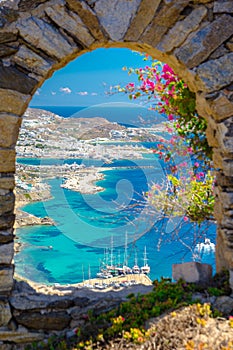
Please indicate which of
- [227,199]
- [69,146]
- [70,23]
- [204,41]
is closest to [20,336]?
[227,199]

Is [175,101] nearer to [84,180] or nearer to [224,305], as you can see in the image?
[224,305]

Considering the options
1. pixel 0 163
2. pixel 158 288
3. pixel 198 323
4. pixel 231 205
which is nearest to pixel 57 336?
pixel 158 288

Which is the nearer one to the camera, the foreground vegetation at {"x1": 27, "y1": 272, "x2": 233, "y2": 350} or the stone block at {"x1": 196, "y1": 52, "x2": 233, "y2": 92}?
the foreground vegetation at {"x1": 27, "y1": 272, "x2": 233, "y2": 350}

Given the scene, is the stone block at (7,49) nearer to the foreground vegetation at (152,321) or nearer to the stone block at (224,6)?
the stone block at (224,6)

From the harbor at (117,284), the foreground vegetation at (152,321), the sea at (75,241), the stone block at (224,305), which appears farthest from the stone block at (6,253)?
the sea at (75,241)

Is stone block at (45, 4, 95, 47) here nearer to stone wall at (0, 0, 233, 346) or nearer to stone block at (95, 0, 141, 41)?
stone wall at (0, 0, 233, 346)

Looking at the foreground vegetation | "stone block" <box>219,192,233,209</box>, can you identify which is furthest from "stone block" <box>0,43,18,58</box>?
the foreground vegetation

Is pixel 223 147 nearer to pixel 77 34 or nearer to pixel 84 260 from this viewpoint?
pixel 77 34
